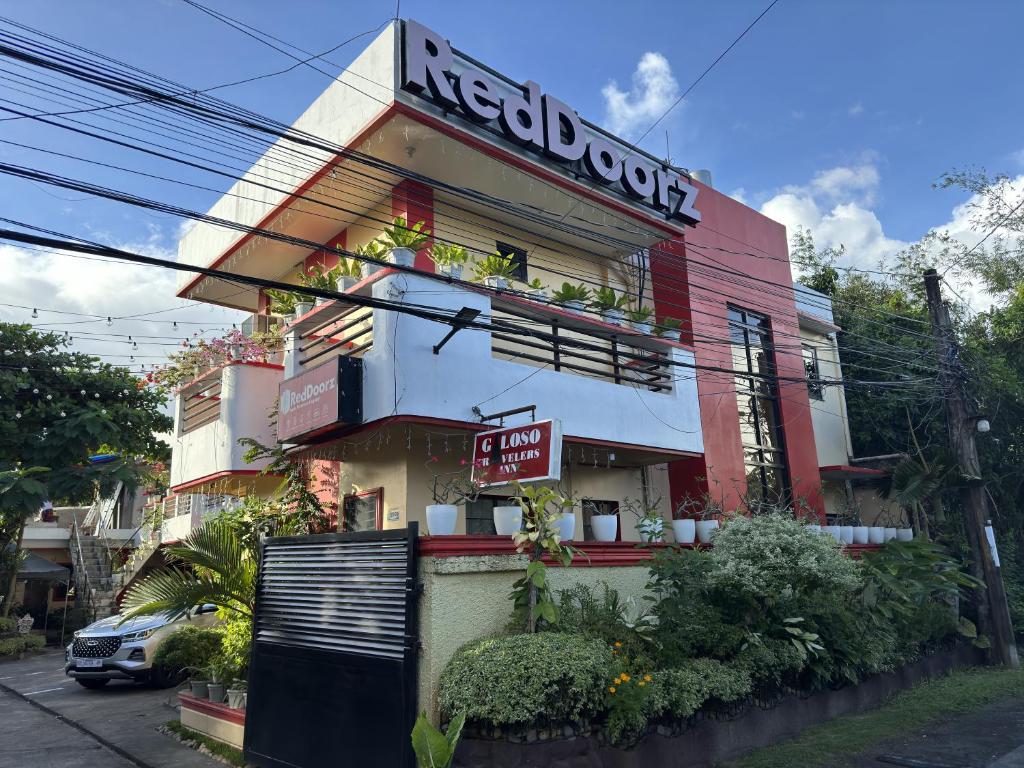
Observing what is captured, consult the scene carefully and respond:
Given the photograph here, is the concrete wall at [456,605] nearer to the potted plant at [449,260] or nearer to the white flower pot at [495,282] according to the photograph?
the potted plant at [449,260]

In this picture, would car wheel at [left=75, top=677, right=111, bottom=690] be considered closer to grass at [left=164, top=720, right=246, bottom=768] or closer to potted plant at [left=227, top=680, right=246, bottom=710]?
grass at [left=164, top=720, right=246, bottom=768]

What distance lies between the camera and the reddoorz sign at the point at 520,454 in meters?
8.36

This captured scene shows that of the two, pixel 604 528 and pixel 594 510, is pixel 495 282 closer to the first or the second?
pixel 604 528

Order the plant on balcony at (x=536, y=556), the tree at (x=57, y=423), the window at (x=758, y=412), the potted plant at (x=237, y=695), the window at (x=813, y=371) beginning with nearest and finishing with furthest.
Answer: the plant on balcony at (x=536, y=556) → the potted plant at (x=237, y=695) → the window at (x=758, y=412) → the tree at (x=57, y=423) → the window at (x=813, y=371)

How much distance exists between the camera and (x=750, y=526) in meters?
9.88

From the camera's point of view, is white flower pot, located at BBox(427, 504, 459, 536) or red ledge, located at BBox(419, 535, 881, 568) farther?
white flower pot, located at BBox(427, 504, 459, 536)

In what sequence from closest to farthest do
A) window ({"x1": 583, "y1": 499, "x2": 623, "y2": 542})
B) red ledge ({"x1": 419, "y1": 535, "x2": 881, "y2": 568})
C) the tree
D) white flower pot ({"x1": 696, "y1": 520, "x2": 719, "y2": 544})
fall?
1. red ledge ({"x1": 419, "y1": 535, "x2": 881, "y2": 568})
2. white flower pot ({"x1": 696, "y1": 520, "x2": 719, "y2": 544})
3. window ({"x1": 583, "y1": 499, "x2": 623, "y2": 542})
4. the tree

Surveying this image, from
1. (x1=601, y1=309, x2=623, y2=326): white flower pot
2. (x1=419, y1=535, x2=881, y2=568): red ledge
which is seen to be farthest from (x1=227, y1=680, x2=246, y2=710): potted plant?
(x1=601, y1=309, x2=623, y2=326): white flower pot

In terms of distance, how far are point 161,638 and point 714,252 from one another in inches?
504

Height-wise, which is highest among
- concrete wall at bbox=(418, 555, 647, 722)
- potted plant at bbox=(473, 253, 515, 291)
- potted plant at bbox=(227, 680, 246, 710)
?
potted plant at bbox=(473, 253, 515, 291)

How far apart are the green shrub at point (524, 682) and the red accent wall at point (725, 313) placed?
7.75 metres

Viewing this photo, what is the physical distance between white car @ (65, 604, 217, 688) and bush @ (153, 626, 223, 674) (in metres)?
0.52

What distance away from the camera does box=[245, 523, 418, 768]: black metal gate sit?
672cm

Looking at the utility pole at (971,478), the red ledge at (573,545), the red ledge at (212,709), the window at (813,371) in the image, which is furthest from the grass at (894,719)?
the window at (813,371)
